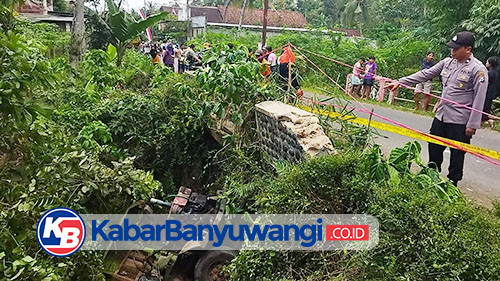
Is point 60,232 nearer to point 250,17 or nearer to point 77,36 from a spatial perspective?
point 77,36

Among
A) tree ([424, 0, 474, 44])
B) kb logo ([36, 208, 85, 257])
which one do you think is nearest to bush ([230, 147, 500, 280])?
kb logo ([36, 208, 85, 257])

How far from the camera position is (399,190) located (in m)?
2.80

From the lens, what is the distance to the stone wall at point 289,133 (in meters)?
3.87

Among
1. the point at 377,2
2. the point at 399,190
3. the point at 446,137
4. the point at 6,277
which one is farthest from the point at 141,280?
the point at 377,2

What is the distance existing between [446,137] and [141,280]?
12.0 feet

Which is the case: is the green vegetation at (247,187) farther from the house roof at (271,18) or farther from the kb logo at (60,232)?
the house roof at (271,18)

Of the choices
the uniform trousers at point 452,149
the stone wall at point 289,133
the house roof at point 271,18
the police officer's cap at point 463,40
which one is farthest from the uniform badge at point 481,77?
the house roof at point 271,18

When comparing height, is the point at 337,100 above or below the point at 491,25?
below

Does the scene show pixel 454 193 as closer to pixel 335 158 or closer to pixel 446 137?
pixel 335 158

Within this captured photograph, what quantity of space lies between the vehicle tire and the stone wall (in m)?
1.16

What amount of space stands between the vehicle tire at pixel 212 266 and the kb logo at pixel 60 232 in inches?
56.4

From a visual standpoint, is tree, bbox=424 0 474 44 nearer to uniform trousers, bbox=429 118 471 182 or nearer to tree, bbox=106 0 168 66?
tree, bbox=106 0 168 66

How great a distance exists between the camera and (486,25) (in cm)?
1064

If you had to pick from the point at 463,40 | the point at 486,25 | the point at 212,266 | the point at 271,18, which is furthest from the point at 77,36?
the point at 271,18
